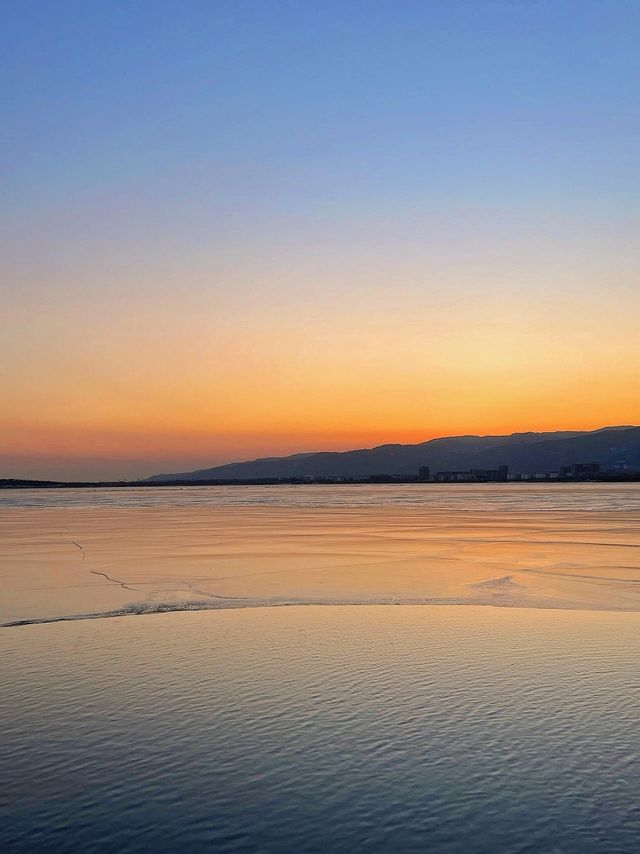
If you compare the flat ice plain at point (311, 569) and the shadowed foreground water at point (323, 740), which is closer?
the shadowed foreground water at point (323, 740)

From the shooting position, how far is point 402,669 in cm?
887

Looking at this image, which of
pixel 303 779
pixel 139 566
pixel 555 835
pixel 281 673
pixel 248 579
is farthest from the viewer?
pixel 139 566

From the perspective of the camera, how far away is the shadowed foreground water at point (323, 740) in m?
5.03

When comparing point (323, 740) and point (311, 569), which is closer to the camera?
point (323, 740)

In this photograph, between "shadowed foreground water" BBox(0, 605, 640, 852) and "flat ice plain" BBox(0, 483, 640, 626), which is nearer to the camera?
"shadowed foreground water" BBox(0, 605, 640, 852)

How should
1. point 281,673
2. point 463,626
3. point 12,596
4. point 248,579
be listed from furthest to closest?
point 248,579, point 12,596, point 463,626, point 281,673

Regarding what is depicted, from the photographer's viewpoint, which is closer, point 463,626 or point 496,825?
point 496,825

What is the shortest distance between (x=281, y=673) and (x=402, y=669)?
140cm

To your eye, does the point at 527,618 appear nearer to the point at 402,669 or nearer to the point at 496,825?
the point at 402,669

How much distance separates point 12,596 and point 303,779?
1019 cm

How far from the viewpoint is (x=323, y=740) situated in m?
6.60

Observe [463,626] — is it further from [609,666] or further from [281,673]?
[281,673]

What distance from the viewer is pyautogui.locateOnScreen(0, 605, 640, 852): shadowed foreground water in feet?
16.5

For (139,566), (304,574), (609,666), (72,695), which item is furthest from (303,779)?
(139,566)
